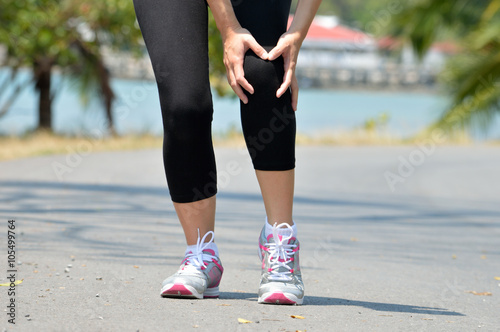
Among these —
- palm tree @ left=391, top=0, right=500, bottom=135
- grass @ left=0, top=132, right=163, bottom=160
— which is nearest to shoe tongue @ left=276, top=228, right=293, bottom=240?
grass @ left=0, top=132, right=163, bottom=160

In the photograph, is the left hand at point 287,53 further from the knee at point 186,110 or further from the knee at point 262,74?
the knee at point 186,110

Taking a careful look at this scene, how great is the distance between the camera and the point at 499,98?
14.2m

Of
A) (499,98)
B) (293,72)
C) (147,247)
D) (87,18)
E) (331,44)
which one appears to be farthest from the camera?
(331,44)

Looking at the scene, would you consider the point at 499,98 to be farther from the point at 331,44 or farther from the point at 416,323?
the point at 331,44

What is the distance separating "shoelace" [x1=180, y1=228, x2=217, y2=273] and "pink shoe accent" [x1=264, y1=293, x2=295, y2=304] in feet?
0.79

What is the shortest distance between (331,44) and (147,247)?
156 feet

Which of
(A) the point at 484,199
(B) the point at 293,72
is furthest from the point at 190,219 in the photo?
(A) the point at 484,199

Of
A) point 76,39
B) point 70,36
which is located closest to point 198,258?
point 70,36

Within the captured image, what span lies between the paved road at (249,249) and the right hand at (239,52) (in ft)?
2.19

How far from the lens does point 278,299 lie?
2418 millimetres

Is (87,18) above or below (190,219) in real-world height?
above

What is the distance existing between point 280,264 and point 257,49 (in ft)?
2.22

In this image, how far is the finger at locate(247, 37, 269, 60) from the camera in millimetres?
2449

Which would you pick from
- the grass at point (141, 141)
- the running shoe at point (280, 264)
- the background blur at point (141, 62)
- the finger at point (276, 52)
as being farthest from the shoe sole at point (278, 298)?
the background blur at point (141, 62)
